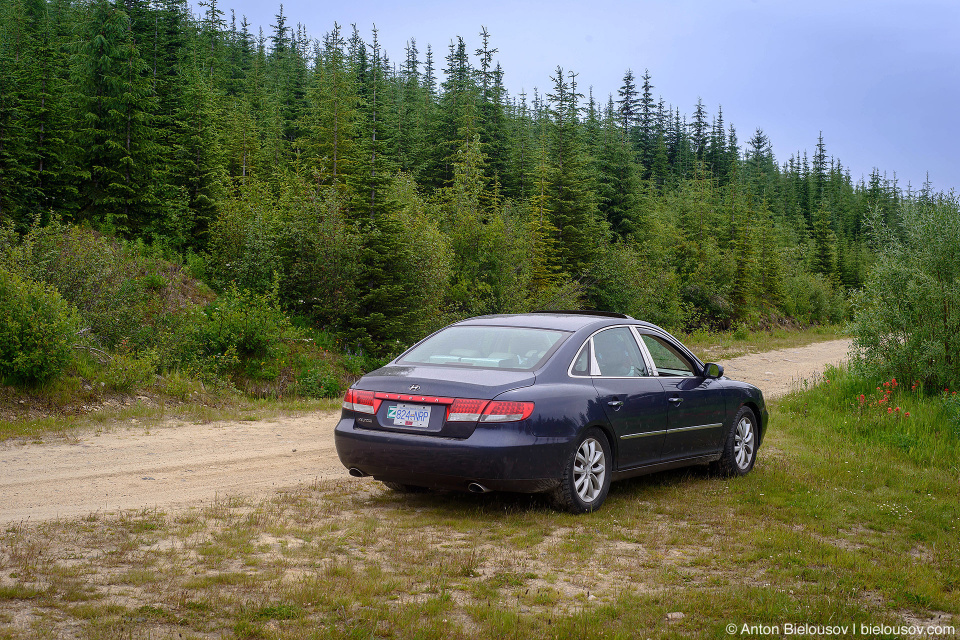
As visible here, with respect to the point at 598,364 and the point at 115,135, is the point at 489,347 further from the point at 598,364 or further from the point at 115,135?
the point at 115,135

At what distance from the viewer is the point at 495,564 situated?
198 inches

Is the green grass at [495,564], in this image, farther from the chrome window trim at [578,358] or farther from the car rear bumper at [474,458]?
the chrome window trim at [578,358]

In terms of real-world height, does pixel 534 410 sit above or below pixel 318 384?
above

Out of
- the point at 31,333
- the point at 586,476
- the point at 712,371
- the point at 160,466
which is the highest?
the point at 31,333

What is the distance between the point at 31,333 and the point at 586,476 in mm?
8341

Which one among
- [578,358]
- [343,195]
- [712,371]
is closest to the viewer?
[578,358]

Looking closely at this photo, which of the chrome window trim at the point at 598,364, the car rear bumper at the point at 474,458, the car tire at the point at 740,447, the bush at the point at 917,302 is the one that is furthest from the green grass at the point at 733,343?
the car rear bumper at the point at 474,458

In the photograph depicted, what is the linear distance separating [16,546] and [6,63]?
85.8 feet

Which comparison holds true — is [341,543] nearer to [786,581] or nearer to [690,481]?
[786,581]

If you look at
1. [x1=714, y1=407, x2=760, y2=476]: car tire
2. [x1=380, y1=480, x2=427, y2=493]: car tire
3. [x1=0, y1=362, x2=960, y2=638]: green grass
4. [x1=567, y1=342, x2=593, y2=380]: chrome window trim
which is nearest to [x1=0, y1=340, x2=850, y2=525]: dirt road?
[x1=0, y1=362, x2=960, y2=638]: green grass

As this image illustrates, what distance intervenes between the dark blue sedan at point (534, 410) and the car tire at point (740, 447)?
0.32 meters

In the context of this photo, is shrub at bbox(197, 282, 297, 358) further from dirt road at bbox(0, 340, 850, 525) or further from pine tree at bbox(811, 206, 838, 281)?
pine tree at bbox(811, 206, 838, 281)

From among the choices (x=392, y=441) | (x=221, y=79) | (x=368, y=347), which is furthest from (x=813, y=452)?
(x=221, y=79)

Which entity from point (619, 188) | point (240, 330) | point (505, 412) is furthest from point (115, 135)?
point (619, 188)
